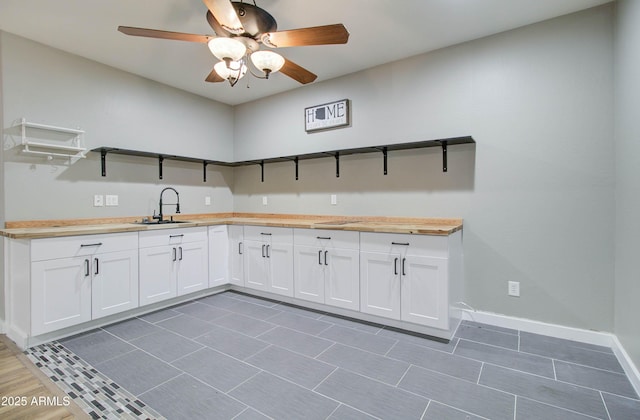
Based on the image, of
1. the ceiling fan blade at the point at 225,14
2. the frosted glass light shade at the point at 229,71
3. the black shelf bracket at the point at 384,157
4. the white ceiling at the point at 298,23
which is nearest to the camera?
the ceiling fan blade at the point at 225,14

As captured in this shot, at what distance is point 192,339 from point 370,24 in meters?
2.90

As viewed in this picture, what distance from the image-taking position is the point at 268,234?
333cm

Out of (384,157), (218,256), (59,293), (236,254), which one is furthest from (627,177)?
(59,293)

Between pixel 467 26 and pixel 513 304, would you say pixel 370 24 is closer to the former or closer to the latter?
pixel 467 26

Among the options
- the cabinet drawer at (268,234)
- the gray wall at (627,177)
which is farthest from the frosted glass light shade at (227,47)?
the gray wall at (627,177)

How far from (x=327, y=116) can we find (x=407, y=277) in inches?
81.1

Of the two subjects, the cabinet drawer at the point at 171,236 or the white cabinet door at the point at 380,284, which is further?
the cabinet drawer at the point at 171,236

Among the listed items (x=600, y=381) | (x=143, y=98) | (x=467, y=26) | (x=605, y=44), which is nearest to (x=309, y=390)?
(x=600, y=381)

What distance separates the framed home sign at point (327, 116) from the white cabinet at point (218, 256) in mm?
1627

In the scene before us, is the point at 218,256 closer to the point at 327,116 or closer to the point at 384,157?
the point at 327,116

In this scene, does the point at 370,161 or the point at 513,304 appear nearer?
the point at 513,304

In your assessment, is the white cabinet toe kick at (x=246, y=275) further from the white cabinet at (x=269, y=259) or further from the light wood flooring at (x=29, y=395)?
the light wood flooring at (x=29, y=395)

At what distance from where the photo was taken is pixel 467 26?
8.21 ft

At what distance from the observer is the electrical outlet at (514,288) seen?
2567mm
